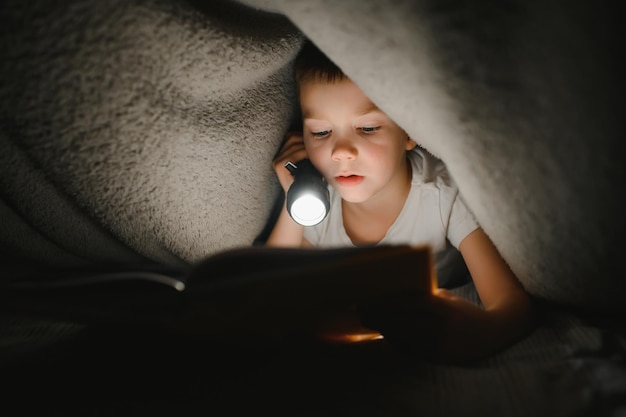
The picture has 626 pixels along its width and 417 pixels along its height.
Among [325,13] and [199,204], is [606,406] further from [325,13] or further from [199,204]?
[199,204]

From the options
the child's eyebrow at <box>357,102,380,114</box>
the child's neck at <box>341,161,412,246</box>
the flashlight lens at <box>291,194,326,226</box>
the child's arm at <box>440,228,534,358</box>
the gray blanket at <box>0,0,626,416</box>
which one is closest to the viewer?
the gray blanket at <box>0,0,626,416</box>

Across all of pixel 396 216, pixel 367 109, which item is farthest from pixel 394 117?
pixel 396 216

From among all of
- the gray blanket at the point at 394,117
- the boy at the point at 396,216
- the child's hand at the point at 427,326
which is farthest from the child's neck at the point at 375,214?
the child's hand at the point at 427,326

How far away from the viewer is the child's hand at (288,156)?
3.18 feet

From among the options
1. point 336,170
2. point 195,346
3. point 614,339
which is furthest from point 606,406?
point 336,170

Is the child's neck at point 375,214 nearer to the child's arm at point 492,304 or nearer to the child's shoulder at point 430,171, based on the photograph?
the child's shoulder at point 430,171

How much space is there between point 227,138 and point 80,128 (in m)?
0.27

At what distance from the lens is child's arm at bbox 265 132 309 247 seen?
972 mm

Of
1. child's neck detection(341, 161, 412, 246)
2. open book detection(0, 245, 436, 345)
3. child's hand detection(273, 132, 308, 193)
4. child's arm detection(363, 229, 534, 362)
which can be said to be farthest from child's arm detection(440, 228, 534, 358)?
child's hand detection(273, 132, 308, 193)

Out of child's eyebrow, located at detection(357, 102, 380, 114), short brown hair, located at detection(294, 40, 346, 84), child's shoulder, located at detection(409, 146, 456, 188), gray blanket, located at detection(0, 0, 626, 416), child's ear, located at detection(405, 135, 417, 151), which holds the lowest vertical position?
gray blanket, located at detection(0, 0, 626, 416)

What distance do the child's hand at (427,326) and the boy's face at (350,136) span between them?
0.41 metres

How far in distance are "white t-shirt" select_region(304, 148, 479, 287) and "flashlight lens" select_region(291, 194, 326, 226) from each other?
0.69 feet

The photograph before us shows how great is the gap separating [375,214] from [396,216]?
0.19 ft

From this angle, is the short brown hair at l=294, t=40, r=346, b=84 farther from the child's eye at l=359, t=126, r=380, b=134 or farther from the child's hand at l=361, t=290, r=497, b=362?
the child's hand at l=361, t=290, r=497, b=362
